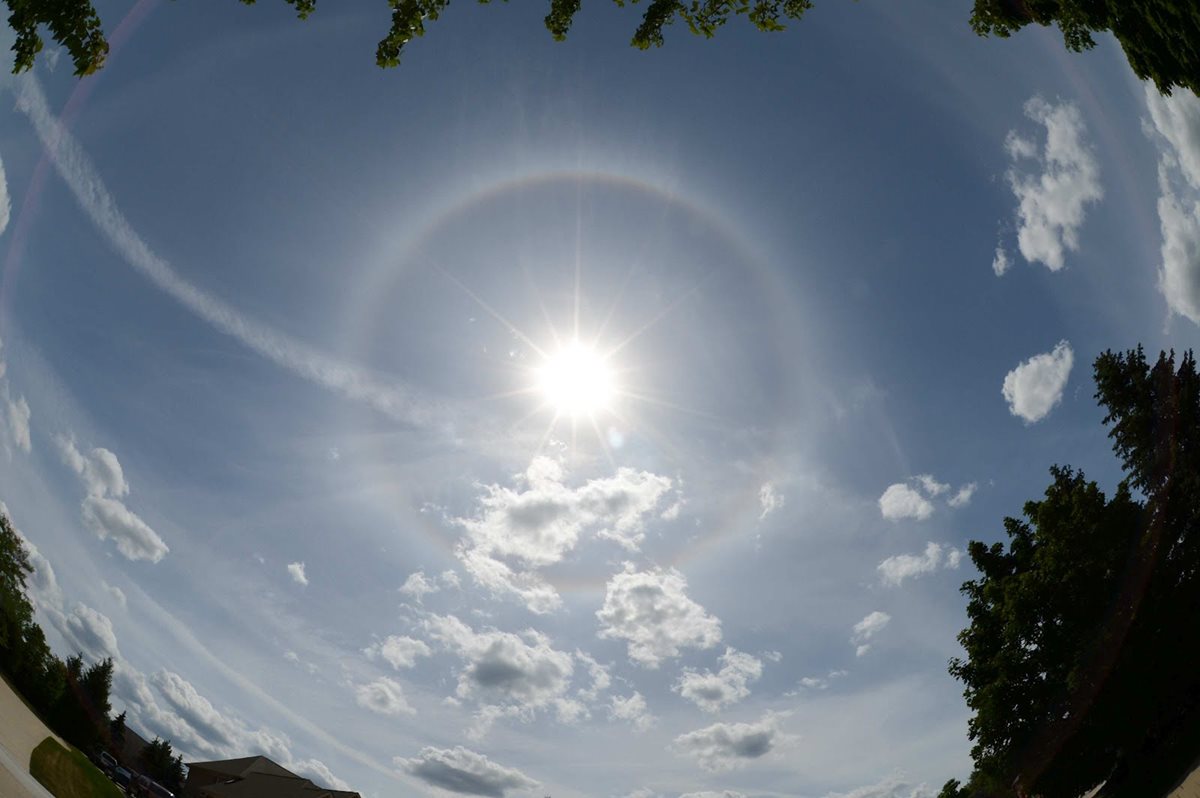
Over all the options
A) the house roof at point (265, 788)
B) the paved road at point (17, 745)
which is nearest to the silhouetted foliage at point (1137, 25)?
the paved road at point (17, 745)

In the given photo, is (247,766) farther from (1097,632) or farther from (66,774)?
(1097,632)

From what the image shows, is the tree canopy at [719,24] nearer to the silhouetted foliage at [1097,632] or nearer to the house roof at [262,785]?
the silhouetted foliage at [1097,632]

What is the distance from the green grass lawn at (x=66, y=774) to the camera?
17.7 meters

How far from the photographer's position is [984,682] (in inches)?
957

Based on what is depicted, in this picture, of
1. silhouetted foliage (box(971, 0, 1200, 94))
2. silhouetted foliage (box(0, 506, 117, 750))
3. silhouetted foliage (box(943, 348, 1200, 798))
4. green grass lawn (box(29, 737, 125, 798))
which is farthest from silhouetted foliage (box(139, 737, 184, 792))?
silhouetted foliage (box(971, 0, 1200, 94))

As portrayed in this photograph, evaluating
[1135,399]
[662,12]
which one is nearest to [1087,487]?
[1135,399]

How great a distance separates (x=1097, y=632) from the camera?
20.7 m

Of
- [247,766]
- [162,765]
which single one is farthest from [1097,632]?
[162,765]

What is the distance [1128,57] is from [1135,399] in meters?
21.9

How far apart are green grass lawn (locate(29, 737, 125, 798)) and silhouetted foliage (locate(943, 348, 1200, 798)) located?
35597 millimetres

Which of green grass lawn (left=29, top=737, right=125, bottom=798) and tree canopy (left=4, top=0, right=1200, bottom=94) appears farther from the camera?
green grass lawn (left=29, top=737, right=125, bottom=798)

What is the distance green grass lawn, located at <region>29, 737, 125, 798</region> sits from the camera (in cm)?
1769

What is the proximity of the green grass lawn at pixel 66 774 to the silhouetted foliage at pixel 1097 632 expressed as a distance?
35.6m

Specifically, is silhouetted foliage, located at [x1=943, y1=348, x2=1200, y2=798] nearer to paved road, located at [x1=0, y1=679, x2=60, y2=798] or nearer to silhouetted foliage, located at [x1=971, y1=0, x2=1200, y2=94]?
silhouetted foliage, located at [x1=971, y1=0, x2=1200, y2=94]
